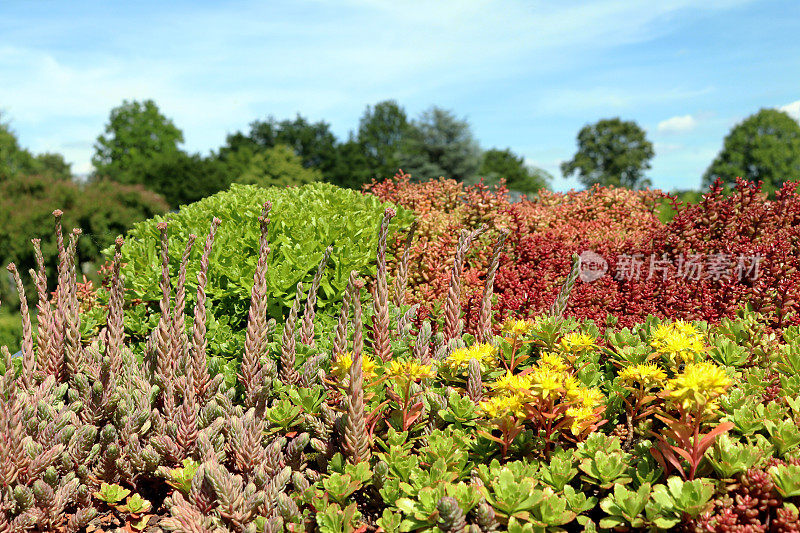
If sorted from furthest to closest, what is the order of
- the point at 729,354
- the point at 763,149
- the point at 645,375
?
1. the point at 763,149
2. the point at 729,354
3. the point at 645,375

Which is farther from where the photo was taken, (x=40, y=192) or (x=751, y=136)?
(x=751, y=136)

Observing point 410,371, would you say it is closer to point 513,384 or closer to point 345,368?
point 345,368

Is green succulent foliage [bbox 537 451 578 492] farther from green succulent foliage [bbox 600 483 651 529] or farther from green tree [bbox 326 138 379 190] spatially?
green tree [bbox 326 138 379 190]

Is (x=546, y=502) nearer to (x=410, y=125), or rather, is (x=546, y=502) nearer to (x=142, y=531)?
(x=142, y=531)

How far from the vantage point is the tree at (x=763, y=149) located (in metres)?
40.9

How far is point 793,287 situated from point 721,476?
94.7 inches

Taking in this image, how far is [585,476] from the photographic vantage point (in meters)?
2.25

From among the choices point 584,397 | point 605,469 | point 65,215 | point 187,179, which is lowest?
point 605,469

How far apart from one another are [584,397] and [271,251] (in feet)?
10.0

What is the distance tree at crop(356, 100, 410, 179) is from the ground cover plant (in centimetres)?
4363

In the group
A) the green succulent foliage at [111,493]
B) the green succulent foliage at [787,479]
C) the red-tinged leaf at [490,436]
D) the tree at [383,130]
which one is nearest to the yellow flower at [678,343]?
the green succulent foliage at [787,479]

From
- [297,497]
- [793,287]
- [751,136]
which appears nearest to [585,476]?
[297,497]

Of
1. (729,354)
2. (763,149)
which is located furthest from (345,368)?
(763,149)

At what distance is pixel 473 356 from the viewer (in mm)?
2760
